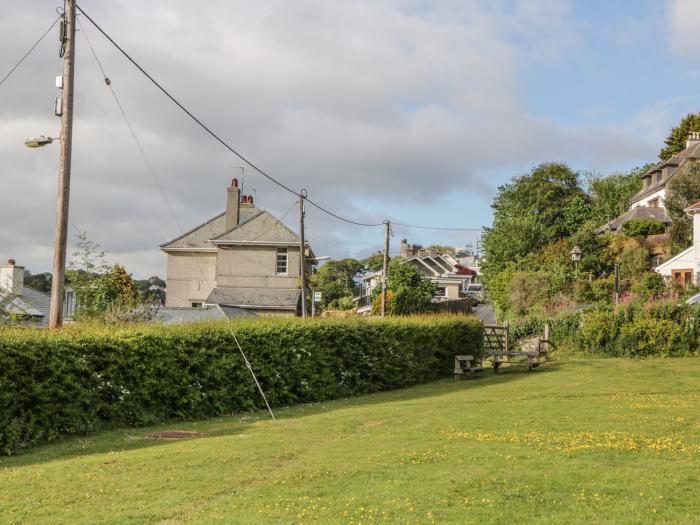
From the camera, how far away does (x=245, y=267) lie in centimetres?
6103

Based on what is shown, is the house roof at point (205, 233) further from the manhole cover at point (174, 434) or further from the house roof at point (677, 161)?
the manhole cover at point (174, 434)

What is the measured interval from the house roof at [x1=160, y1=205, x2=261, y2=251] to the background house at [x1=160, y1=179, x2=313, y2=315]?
0.28 ft

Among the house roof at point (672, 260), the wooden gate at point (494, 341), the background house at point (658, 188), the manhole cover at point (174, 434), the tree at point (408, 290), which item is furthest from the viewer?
the background house at point (658, 188)

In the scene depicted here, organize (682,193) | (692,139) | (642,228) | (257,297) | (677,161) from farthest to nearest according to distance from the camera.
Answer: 1. (692,139)
2. (677,161)
3. (682,193)
4. (642,228)
5. (257,297)

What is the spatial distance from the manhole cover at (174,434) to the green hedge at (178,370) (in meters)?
1.55

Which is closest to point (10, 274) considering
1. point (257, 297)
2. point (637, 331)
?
point (257, 297)

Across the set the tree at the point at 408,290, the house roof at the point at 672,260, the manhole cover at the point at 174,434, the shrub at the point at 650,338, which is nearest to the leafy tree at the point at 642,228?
the house roof at the point at 672,260

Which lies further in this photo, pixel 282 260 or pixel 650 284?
pixel 282 260

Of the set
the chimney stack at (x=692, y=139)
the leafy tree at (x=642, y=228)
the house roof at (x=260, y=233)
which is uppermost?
the chimney stack at (x=692, y=139)

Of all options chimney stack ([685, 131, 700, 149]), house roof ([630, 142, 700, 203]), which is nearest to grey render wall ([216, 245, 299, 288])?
house roof ([630, 142, 700, 203])

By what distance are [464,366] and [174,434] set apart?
54.1 ft

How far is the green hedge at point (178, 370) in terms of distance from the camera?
1723cm

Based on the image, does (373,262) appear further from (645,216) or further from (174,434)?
(174,434)

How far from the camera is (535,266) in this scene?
63.6 metres
